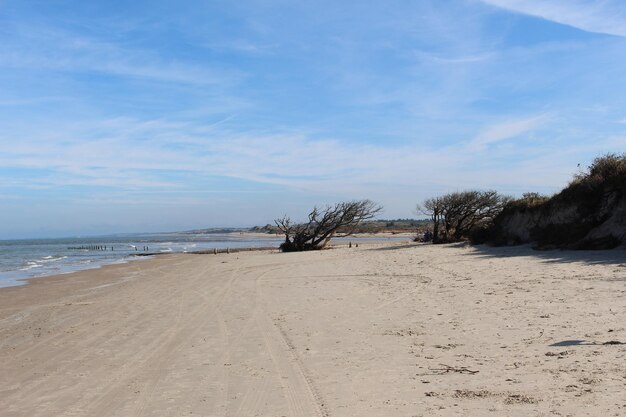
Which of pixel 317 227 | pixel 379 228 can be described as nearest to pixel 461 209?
pixel 317 227

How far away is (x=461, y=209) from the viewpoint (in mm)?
35469

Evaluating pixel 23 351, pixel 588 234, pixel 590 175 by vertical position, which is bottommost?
pixel 23 351

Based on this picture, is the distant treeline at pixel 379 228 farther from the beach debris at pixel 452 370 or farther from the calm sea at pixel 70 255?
the beach debris at pixel 452 370

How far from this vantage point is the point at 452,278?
567 inches

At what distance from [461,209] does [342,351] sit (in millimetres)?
29956

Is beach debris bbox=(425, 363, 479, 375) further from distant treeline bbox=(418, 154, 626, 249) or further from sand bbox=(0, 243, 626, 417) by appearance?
distant treeline bbox=(418, 154, 626, 249)

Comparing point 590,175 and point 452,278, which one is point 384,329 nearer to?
point 452,278

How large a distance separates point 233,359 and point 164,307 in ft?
20.3

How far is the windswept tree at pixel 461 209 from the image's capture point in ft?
116

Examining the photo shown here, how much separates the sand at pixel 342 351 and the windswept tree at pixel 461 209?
21102mm

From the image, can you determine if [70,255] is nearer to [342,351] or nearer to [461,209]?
[461,209]

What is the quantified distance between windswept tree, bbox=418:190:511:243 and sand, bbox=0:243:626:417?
21102 millimetres

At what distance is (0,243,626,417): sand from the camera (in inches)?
202

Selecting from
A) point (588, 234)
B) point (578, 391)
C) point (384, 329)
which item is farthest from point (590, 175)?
point (578, 391)
